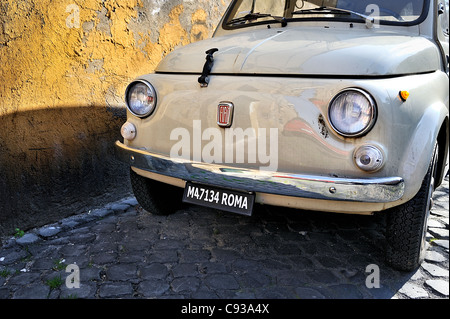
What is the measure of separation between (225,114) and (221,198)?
486 millimetres

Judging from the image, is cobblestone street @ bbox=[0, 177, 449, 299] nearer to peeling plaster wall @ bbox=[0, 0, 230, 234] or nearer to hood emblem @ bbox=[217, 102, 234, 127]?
peeling plaster wall @ bbox=[0, 0, 230, 234]

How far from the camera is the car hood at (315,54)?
2004 millimetres

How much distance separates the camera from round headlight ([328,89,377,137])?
1866 mm

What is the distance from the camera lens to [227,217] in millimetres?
3191

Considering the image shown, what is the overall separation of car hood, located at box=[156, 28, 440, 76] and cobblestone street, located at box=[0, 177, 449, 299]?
1190 mm

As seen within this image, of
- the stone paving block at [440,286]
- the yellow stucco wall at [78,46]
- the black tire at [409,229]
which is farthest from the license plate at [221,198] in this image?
the yellow stucco wall at [78,46]

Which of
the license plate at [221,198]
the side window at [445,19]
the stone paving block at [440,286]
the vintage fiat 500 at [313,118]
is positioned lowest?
the stone paving block at [440,286]

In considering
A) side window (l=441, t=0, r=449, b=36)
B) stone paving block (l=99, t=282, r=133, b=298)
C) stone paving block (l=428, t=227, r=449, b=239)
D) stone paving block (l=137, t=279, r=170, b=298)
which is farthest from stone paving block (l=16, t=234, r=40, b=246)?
side window (l=441, t=0, r=449, b=36)

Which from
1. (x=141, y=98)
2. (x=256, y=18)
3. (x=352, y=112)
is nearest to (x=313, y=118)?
(x=352, y=112)

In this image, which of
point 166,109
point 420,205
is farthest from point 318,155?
point 166,109

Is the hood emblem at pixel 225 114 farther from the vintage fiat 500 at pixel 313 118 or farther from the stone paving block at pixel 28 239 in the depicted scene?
the stone paving block at pixel 28 239

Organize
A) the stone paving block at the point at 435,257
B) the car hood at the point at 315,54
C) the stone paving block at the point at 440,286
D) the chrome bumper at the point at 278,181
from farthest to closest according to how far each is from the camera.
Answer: the stone paving block at the point at 435,257 → the stone paving block at the point at 440,286 → the car hood at the point at 315,54 → the chrome bumper at the point at 278,181

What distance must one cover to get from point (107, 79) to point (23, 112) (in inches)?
31.3

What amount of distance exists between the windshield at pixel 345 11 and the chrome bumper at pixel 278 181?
4.39 ft
